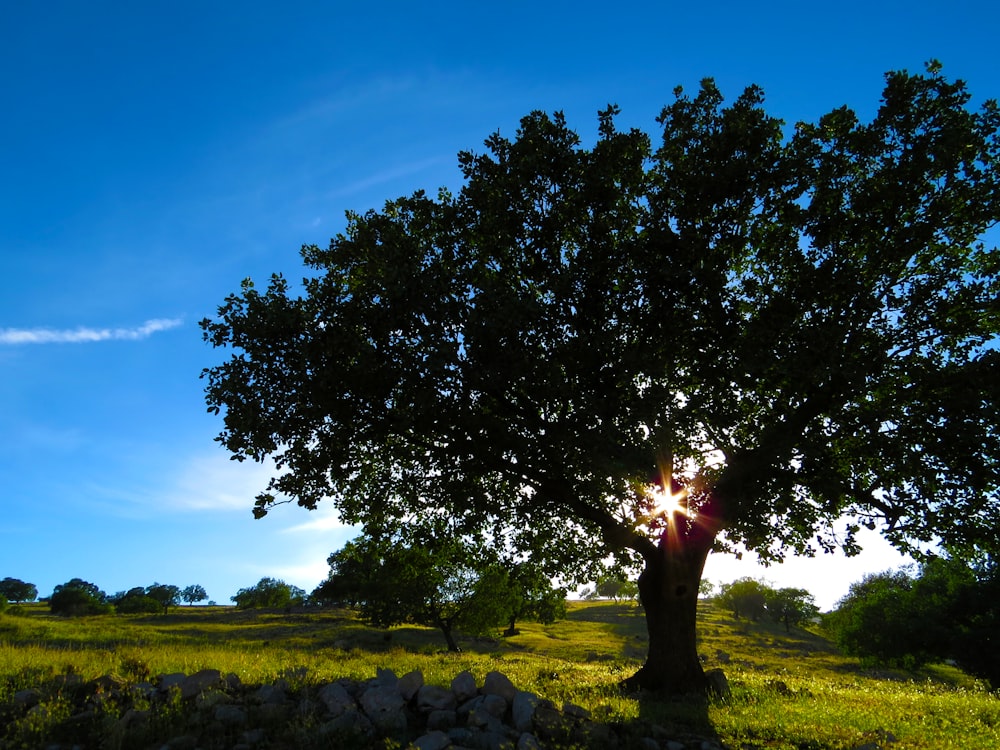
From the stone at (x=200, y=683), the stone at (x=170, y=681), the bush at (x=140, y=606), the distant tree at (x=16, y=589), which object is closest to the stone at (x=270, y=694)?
the stone at (x=200, y=683)

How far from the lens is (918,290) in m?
17.2

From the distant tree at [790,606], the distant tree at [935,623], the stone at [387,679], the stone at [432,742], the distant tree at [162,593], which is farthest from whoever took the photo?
the distant tree at [162,593]

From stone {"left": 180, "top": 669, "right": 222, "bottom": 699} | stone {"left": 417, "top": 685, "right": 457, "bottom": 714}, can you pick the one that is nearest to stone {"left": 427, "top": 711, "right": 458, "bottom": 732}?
stone {"left": 417, "top": 685, "right": 457, "bottom": 714}

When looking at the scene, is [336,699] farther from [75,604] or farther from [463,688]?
[75,604]

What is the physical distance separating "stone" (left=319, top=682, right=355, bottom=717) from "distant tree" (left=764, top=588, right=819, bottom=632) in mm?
123457

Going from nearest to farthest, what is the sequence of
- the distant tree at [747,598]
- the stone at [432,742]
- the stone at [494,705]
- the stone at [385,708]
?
the stone at [432,742] → the stone at [385,708] → the stone at [494,705] → the distant tree at [747,598]

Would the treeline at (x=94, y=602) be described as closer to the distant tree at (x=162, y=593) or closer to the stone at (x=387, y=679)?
the distant tree at (x=162, y=593)

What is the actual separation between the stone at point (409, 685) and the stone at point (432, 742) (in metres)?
2.30

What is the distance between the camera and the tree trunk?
19.7 m

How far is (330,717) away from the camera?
40.8ft

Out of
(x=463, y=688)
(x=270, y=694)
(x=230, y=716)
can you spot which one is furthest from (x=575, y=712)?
(x=230, y=716)

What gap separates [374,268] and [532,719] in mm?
12063

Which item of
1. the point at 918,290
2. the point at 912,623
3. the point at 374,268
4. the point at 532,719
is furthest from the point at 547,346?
the point at 912,623

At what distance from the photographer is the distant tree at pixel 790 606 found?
119 meters
